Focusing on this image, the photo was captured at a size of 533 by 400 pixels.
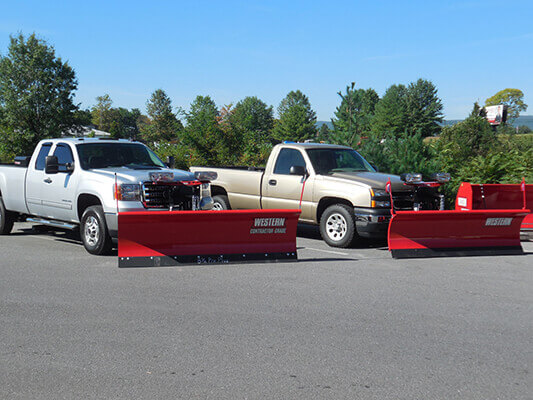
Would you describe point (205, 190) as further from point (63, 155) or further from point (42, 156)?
point (42, 156)

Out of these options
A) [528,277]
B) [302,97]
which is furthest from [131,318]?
[302,97]

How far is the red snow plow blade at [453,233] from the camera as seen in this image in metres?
9.70

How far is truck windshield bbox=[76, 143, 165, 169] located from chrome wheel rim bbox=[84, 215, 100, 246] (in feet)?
3.85

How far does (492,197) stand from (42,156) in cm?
940

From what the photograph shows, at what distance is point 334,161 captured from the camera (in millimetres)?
12414

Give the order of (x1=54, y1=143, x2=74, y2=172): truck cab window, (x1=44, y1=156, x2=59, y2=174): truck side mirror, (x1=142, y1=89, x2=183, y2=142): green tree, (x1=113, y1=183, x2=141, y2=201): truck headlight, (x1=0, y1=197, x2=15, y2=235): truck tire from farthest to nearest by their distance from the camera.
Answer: (x1=142, y1=89, x2=183, y2=142): green tree → (x1=0, y1=197, x2=15, y2=235): truck tire → (x1=54, y1=143, x2=74, y2=172): truck cab window → (x1=44, y1=156, x2=59, y2=174): truck side mirror → (x1=113, y1=183, x2=141, y2=201): truck headlight

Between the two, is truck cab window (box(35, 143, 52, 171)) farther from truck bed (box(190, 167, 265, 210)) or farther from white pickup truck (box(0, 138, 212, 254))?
truck bed (box(190, 167, 265, 210))

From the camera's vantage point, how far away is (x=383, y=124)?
141500 mm

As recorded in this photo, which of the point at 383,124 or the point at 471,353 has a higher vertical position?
the point at 383,124

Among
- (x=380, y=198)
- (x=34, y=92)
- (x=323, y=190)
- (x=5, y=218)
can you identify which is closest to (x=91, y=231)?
(x=5, y=218)

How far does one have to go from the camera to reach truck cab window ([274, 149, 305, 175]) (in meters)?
12.5

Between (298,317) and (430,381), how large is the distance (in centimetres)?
195

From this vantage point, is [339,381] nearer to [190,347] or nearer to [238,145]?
[190,347]

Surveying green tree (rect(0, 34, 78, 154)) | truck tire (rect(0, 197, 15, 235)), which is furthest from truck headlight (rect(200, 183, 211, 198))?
green tree (rect(0, 34, 78, 154))
